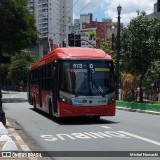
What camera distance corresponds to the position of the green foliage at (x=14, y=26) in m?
43.5

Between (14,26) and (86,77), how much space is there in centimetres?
2579

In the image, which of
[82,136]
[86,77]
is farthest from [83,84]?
[82,136]

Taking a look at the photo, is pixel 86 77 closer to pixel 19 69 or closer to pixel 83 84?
pixel 83 84

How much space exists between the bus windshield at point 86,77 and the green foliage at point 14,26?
77.4 ft

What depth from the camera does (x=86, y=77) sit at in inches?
795

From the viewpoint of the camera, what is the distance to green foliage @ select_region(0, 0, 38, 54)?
43.5 meters

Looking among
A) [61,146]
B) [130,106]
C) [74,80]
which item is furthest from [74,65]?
[130,106]

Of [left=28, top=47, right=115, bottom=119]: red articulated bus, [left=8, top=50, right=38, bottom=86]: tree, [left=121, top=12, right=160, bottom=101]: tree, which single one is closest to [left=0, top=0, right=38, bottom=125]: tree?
[left=121, top=12, right=160, bottom=101]: tree

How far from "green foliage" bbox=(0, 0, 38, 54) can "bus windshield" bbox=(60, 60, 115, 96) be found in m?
23.6

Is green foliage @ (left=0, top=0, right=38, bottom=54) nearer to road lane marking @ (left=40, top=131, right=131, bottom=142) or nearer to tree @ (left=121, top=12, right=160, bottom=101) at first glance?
tree @ (left=121, top=12, right=160, bottom=101)

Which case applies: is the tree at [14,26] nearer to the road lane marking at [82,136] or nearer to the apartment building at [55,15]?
the road lane marking at [82,136]

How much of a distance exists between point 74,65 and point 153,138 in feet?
20.5

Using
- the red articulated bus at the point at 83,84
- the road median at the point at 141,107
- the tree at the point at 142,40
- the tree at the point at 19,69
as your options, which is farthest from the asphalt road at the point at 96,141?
the tree at the point at 19,69

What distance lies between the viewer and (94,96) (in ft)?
66.6
